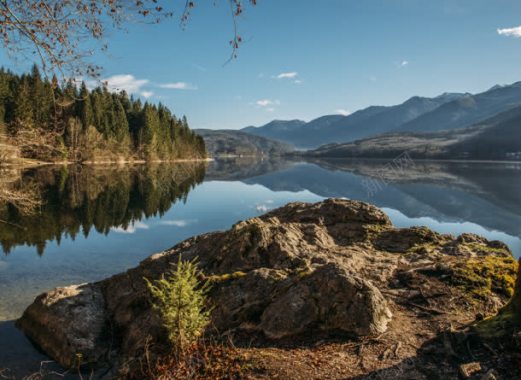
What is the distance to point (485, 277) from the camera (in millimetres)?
10391

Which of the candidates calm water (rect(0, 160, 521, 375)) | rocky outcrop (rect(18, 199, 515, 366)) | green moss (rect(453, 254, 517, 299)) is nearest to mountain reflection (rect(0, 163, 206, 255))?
calm water (rect(0, 160, 521, 375))

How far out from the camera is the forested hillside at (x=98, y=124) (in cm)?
8950

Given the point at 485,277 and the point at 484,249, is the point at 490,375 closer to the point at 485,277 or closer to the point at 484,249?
the point at 485,277

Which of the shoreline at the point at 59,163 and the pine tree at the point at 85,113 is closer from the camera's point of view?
the shoreline at the point at 59,163

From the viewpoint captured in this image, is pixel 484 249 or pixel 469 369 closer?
pixel 469 369

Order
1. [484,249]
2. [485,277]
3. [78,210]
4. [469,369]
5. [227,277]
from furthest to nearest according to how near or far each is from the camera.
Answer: [78,210] → [484,249] → [227,277] → [485,277] → [469,369]

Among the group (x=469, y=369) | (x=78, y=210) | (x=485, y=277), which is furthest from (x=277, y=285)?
(x=78, y=210)

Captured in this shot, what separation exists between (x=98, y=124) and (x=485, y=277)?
391ft

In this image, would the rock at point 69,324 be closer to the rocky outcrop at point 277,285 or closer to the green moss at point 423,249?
the rocky outcrop at point 277,285

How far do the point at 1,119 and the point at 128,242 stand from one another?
251ft

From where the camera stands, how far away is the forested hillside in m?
89.5

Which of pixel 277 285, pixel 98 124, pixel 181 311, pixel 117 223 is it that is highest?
pixel 98 124

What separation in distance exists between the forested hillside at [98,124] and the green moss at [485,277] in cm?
6049

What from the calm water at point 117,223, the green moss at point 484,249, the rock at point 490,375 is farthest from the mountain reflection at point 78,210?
the rock at point 490,375
